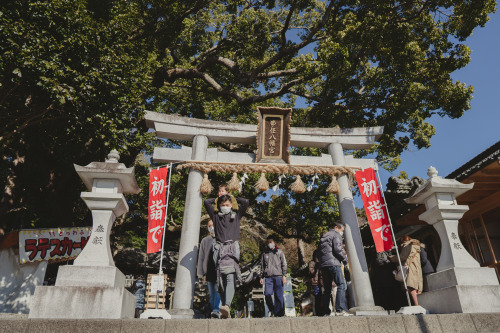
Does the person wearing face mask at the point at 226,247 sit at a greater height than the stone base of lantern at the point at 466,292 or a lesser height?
greater

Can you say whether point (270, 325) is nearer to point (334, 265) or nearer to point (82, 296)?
point (334, 265)

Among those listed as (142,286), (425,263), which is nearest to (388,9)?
(425,263)

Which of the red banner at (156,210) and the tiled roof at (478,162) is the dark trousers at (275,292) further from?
the tiled roof at (478,162)

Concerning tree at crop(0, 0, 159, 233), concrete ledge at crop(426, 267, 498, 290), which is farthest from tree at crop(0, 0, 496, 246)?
concrete ledge at crop(426, 267, 498, 290)

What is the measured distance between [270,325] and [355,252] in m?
3.76

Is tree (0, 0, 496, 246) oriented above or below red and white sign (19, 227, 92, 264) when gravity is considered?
above

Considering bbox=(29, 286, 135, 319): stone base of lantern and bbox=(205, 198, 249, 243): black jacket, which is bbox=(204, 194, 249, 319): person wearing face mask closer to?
bbox=(205, 198, 249, 243): black jacket

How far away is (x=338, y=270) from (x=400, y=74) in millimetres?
7586

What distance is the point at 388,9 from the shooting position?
9.59 metres

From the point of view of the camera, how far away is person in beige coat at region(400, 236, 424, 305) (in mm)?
5922

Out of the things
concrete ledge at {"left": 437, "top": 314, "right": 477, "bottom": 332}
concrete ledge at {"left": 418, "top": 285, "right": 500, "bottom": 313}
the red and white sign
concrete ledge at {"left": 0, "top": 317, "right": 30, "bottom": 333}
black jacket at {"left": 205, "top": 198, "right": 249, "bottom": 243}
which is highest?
the red and white sign

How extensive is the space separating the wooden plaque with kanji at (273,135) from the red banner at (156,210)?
2.44 meters

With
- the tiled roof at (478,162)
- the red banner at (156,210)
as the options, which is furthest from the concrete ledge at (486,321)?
the red banner at (156,210)

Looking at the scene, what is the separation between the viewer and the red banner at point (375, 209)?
664 centimetres
